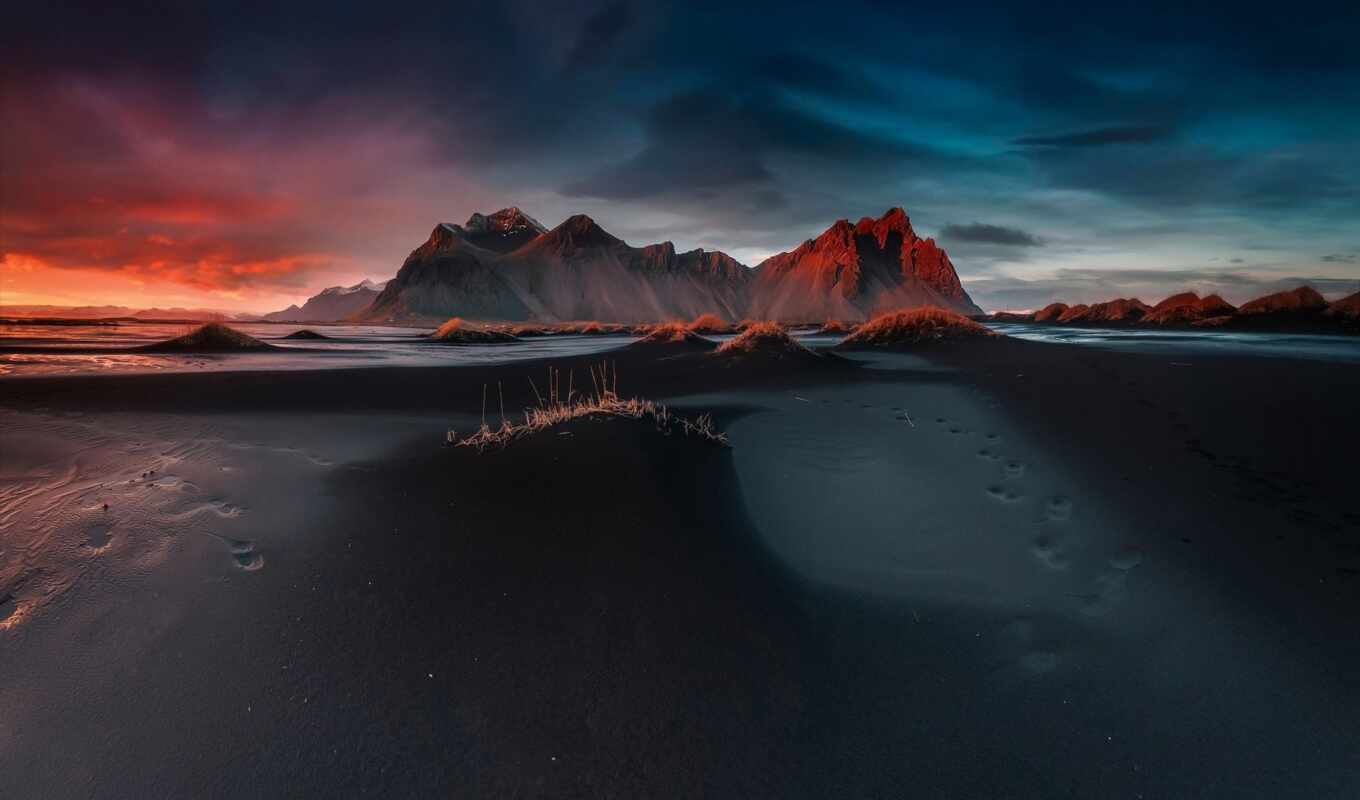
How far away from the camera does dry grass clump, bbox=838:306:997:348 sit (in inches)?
724

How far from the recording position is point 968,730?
2.24 metres

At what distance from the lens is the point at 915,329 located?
774 inches

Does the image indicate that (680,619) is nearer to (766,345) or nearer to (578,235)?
(766,345)

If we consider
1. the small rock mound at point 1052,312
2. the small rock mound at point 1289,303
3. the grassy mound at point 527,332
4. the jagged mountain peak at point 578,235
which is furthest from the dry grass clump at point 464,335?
the jagged mountain peak at point 578,235

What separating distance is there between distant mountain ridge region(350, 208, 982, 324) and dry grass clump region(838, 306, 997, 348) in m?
123

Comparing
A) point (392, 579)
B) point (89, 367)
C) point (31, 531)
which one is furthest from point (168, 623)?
point (89, 367)

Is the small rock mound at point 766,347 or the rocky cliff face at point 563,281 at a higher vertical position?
the rocky cliff face at point 563,281

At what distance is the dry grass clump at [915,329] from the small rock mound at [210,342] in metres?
22.1

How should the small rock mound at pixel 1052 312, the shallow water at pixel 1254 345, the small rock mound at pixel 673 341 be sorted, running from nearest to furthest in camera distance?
the shallow water at pixel 1254 345 < the small rock mound at pixel 673 341 < the small rock mound at pixel 1052 312

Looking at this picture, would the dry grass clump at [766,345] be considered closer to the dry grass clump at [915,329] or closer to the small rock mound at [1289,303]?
the dry grass clump at [915,329]

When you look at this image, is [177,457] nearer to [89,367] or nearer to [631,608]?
[631,608]

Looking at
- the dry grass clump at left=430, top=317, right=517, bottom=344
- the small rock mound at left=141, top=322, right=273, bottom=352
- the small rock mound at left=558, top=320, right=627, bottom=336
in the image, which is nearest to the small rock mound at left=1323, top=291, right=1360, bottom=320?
the dry grass clump at left=430, top=317, right=517, bottom=344

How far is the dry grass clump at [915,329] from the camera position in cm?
1839

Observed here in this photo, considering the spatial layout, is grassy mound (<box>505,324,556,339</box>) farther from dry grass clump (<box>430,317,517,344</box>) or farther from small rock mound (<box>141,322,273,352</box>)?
small rock mound (<box>141,322,273,352</box>)
